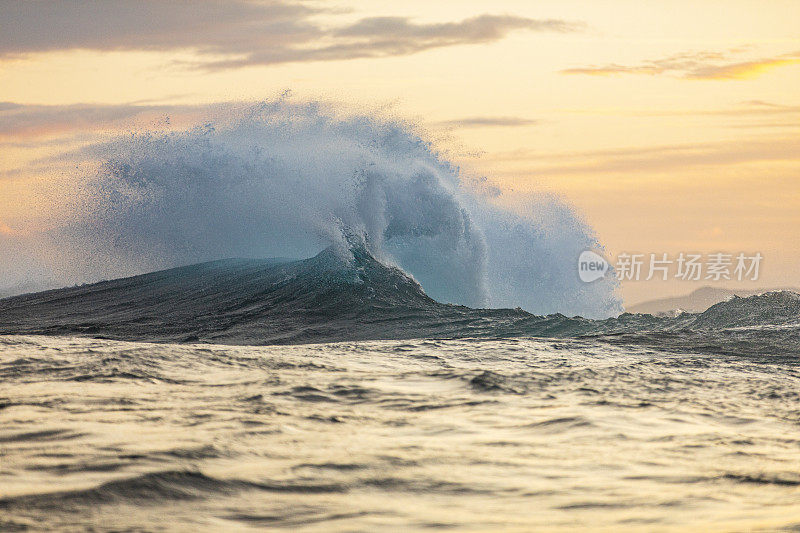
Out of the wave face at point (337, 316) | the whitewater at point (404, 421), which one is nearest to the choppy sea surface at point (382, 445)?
the whitewater at point (404, 421)

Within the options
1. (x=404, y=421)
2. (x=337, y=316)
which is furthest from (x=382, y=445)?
(x=337, y=316)

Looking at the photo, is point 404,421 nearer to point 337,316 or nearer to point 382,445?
point 382,445

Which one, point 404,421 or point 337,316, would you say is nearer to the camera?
point 404,421

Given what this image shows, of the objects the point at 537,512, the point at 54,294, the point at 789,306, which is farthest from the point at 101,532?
the point at 54,294

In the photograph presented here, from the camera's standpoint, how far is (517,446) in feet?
15.3

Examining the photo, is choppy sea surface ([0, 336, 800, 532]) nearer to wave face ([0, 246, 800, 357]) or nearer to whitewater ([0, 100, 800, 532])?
whitewater ([0, 100, 800, 532])

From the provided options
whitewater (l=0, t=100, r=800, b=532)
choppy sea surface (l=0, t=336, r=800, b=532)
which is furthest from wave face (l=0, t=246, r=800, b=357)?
choppy sea surface (l=0, t=336, r=800, b=532)

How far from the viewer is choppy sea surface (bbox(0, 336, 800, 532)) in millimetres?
3412

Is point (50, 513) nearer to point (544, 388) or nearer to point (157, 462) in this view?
point (157, 462)

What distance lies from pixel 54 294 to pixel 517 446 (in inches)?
701

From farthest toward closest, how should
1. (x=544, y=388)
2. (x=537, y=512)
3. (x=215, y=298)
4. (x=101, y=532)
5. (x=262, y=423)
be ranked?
(x=215, y=298) → (x=544, y=388) → (x=262, y=423) → (x=537, y=512) → (x=101, y=532)

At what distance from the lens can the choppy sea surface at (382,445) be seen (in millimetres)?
3412

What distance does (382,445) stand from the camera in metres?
4.55

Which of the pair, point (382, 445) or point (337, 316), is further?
point (337, 316)
